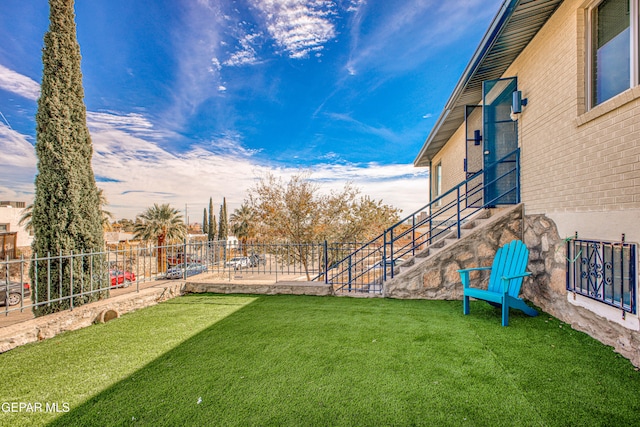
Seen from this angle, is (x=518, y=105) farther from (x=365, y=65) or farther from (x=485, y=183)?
(x=365, y=65)

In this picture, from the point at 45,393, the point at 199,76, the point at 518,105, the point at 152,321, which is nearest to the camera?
the point at 45,393

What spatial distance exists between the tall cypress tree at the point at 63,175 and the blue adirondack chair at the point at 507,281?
20.6ft

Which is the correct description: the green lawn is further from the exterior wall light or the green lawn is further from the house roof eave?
the house roof eave

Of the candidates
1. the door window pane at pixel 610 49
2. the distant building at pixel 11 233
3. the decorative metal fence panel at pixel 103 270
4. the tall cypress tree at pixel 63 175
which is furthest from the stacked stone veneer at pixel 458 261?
the distant building at pixel 11 233

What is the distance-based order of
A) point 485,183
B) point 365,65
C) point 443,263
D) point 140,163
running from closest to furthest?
point 443,263 → point 485,183 → point 365,65 → point 140,163

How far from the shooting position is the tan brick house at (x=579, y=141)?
2727mm

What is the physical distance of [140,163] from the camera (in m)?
14.0

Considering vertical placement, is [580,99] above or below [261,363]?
above

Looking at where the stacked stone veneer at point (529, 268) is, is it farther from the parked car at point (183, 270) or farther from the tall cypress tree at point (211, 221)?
the tall cypress tree at point (211, 221)

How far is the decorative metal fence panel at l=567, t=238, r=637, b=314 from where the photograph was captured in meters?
2.64

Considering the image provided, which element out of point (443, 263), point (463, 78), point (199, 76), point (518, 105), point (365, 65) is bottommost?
point (443, 263)

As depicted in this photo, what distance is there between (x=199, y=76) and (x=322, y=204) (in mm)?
7850

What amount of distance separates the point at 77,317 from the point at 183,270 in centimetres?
259

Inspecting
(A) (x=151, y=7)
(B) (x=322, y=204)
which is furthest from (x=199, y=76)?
(B) (x=322, y=204)
